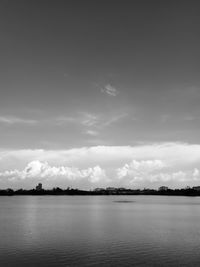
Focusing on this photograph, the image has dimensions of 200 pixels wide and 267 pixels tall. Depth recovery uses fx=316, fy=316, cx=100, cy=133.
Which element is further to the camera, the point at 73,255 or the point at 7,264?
the point at 73,255

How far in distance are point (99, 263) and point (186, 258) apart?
12.8 meters

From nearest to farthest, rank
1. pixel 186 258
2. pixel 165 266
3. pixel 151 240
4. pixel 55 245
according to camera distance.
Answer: pixel 165 266 → pixel 186 258 → pixel 55 245 → pixel 151 240

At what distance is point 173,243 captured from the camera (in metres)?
56.8

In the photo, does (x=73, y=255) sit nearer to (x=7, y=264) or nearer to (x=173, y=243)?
(x=7, y=264)

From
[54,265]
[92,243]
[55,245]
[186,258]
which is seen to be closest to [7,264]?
[54,265]

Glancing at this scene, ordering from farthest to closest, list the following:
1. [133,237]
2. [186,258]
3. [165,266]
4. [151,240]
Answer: [133,237] < [151,240] < [186,258] < [165,266]

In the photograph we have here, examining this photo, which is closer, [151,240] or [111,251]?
[111,251]

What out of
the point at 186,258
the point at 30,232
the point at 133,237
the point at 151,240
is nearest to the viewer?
the point at 186,258

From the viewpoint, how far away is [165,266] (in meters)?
41.2

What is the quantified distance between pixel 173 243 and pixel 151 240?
447 cm

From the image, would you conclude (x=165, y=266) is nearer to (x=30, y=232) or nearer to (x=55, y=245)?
(x=55, y=245)

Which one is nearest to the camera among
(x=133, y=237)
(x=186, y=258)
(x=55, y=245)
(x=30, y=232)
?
(x=186, y=258)

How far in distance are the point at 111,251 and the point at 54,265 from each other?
451 inches

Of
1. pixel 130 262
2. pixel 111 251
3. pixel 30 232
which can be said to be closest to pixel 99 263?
pixel 130 262
